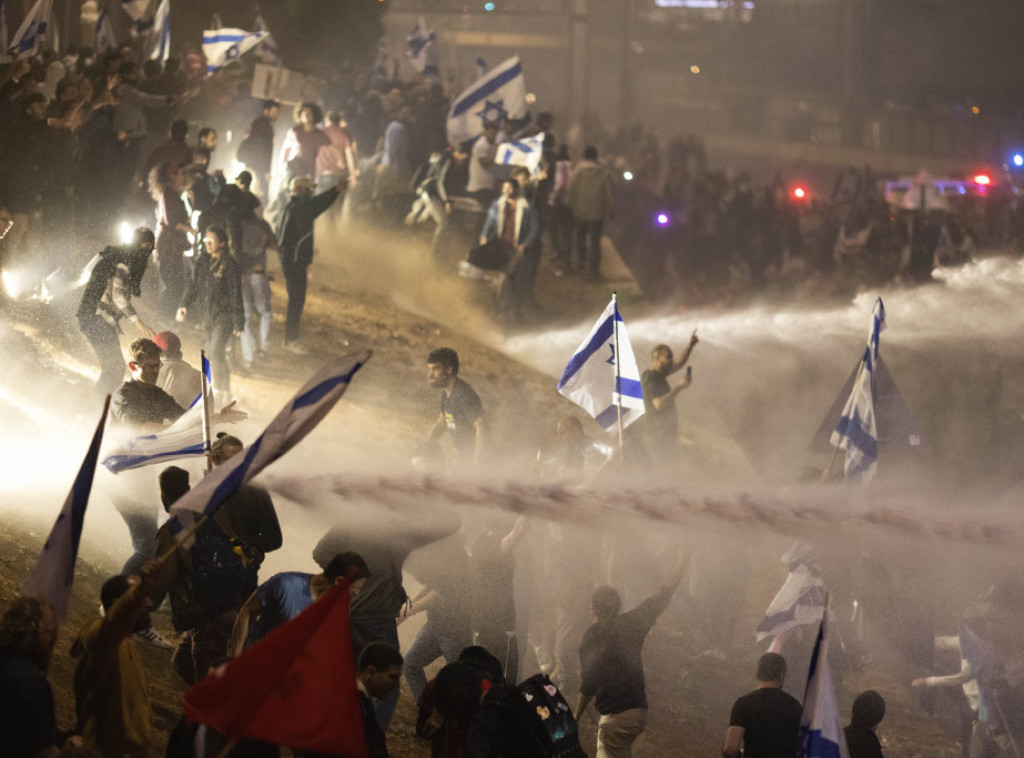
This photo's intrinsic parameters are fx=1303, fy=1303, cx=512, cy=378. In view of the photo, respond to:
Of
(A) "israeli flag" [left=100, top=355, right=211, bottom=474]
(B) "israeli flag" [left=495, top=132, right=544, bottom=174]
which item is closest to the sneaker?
(A) "israeli flag" [left=100, top=355, right=211, bottom=474]

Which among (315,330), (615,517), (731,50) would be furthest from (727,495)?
(731,50)

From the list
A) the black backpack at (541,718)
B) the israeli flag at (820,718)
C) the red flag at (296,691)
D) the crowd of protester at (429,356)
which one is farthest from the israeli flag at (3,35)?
the israeli flag at (820,718)

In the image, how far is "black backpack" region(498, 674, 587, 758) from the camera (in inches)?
223

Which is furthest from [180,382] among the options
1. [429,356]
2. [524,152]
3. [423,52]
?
[423,52]

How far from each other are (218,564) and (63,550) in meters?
1.60

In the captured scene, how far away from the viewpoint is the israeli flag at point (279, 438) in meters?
5.78

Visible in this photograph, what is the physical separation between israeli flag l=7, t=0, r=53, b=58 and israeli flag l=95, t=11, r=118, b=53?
302cm

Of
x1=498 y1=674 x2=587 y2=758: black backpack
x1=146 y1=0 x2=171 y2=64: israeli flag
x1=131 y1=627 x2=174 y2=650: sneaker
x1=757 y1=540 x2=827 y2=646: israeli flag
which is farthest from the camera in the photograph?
x1=146 y1=0 x2=171 y2=64: israeli flag

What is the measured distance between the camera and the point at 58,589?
18.7 ft

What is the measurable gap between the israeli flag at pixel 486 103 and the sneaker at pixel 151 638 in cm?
1301

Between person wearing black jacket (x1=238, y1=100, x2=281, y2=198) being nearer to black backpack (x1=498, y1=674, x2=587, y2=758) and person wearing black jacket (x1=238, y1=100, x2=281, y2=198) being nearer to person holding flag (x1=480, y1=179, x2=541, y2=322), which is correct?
person holding flag (x1=480, y1=179, x2=541, y2=322)

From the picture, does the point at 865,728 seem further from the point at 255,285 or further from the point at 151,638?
the point at 255,285

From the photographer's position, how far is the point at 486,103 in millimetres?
20062

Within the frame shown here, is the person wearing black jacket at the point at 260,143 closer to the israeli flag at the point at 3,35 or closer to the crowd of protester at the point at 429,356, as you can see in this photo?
the crowd of protester at the point at 429,356
